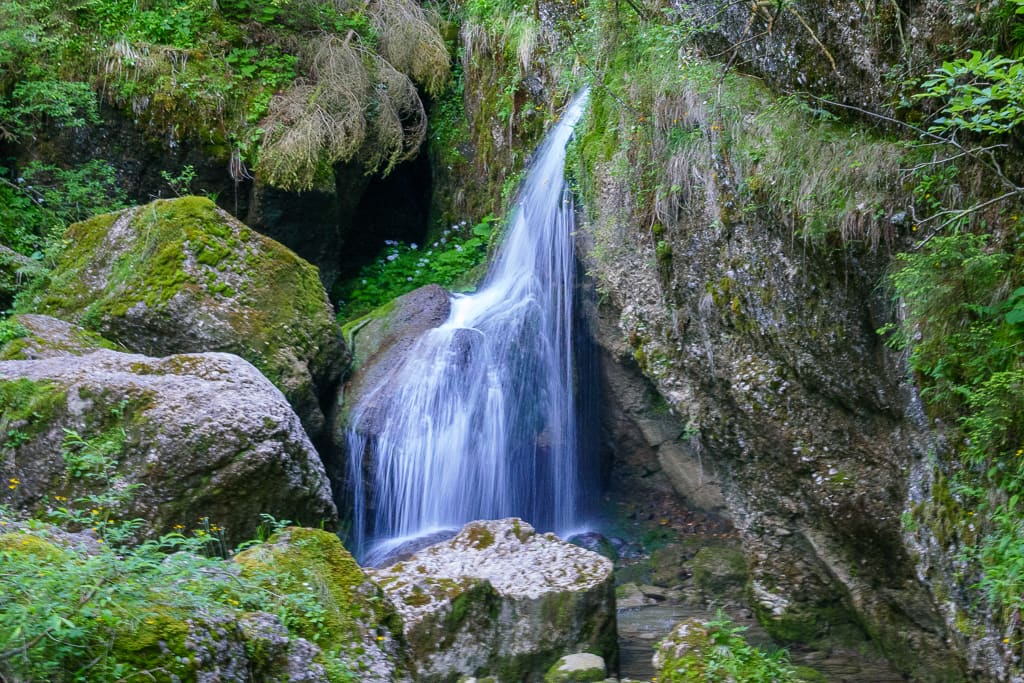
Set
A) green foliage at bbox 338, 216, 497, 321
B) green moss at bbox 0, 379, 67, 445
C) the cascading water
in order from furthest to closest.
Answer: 1. green foliage at bbox 338, 216, 497, 321
2. the cascading water
3. green moss at bbox 0, 379, 67, 445

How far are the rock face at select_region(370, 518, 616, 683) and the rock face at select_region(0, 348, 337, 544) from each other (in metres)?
0.90

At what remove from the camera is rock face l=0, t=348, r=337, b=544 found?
5094 millimetres

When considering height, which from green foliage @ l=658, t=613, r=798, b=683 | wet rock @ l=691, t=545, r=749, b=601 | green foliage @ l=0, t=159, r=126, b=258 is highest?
green foliage @ l=0, t=159, r=126, b=258

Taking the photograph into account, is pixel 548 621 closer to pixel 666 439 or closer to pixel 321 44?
pixel 666 439

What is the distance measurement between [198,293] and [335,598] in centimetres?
427

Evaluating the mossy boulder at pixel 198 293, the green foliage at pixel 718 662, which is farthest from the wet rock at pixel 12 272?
the green foliage at pixel 718 662

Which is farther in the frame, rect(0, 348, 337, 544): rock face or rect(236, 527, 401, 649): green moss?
rect(0, 348, 337, 544): rock face

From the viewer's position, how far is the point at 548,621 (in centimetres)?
570

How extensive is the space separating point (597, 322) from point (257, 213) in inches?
171

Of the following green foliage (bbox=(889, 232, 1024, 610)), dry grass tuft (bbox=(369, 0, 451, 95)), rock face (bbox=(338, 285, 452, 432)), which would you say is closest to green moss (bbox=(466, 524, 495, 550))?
rock face (bbox=(338, 285, 452, 432))

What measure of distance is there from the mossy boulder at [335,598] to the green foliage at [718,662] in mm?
1513

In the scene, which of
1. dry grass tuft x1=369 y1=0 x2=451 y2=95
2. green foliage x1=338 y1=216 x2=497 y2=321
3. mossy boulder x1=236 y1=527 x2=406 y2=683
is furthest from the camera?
dry grass tuft x1=369 y1=0 x2=451 y2=95

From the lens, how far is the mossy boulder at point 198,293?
7.45 meters

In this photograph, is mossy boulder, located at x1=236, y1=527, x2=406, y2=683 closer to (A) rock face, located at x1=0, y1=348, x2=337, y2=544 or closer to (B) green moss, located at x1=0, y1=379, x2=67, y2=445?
(A) rock face, located at x1=0, y1=348, x2=337, y2=544
